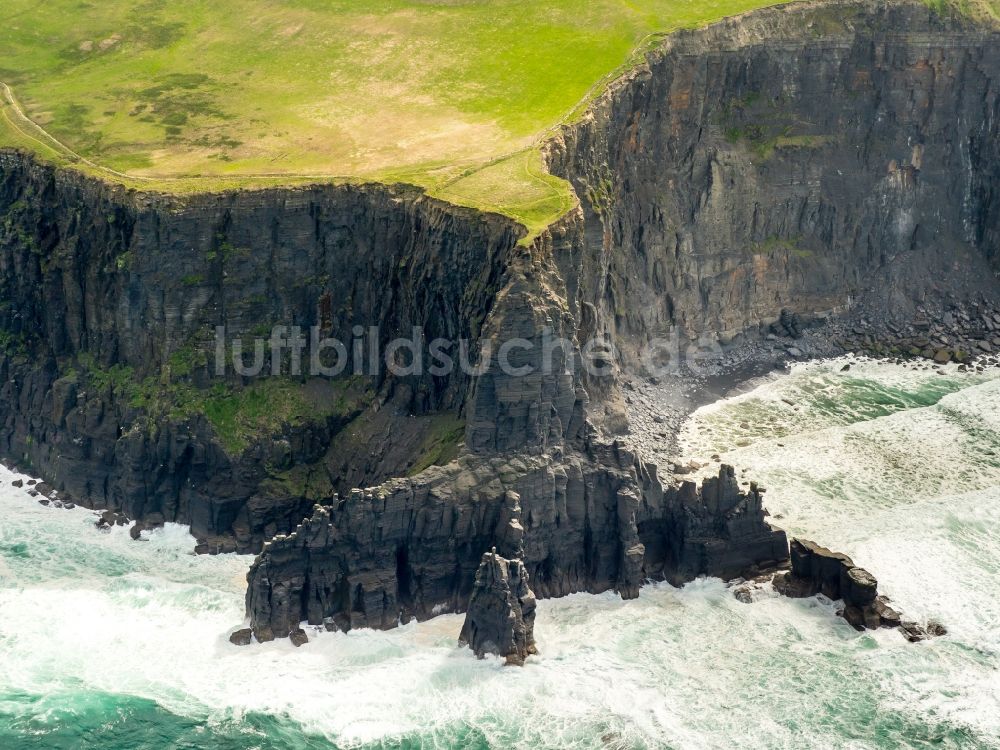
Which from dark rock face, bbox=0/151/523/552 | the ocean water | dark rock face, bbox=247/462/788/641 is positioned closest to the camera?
the ocean water

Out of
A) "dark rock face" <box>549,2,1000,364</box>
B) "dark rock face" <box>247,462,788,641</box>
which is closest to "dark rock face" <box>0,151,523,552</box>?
"dark rock face" <box>247,462,788,641</box>

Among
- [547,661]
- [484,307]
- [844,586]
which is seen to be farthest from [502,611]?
[844,586]

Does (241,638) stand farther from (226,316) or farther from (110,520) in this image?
(226,316)

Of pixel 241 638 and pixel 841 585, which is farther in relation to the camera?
pixel 841 585

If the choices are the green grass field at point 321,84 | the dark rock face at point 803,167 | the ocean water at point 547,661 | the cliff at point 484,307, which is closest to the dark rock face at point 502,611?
the ocean water at point 547,661

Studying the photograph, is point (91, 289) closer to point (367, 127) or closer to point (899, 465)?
point (367, 127)

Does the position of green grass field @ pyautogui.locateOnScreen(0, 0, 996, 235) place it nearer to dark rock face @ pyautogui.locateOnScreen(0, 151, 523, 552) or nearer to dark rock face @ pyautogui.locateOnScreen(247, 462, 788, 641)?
dark rock face @ pyautogui.locateOnScreen(0, 151, 523, 552)
